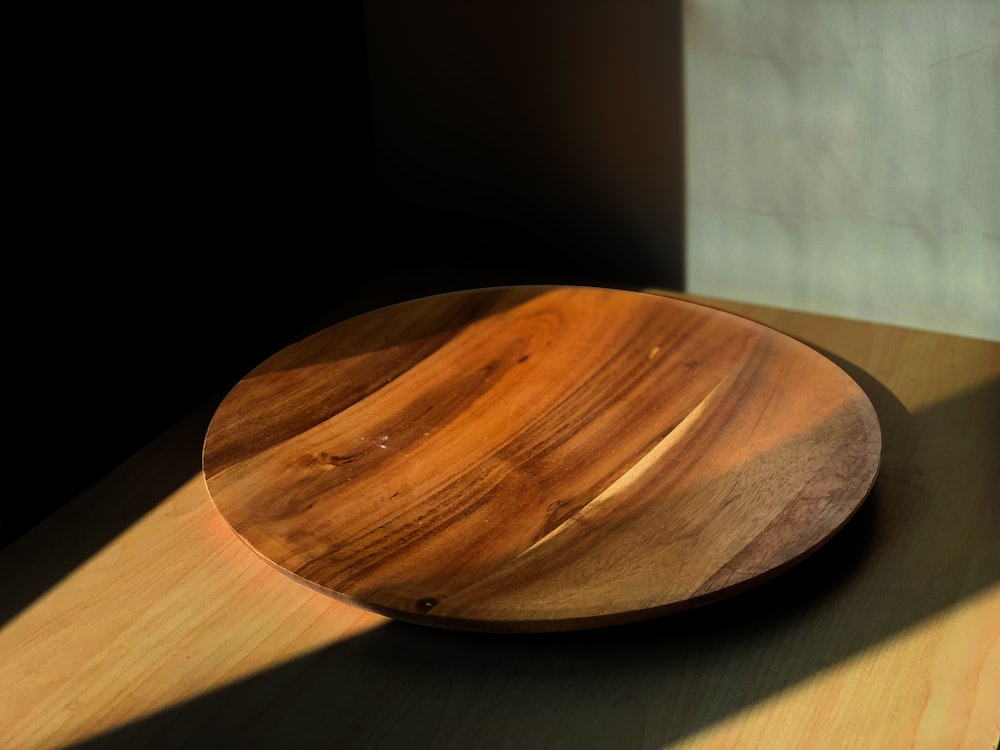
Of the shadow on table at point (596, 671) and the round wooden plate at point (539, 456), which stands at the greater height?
the round wooden plate at point (539, 456)

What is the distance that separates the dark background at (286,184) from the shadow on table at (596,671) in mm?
279

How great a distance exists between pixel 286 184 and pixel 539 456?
1.30ft

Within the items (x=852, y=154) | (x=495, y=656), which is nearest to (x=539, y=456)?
(x=495, y=656)

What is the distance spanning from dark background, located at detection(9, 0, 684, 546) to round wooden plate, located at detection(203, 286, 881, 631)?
0.11m

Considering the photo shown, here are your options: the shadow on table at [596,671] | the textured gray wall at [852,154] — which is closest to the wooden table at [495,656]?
the shadow on table at [596,671]

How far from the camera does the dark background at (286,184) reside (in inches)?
34.5

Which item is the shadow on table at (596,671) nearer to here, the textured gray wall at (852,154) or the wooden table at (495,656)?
the wooden table at (495,656)

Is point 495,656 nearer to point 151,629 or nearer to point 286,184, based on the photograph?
point 151,629

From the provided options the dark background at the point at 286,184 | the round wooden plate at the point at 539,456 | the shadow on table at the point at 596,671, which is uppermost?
the dark background at the point at 286,184

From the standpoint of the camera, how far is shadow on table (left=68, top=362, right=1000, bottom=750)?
667mm

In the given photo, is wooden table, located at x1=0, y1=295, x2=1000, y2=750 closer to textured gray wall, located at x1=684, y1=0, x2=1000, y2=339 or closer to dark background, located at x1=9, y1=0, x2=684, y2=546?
dark background, located at x1=9, y1=0, x2=684, y2=546

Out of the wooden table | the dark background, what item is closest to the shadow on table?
the wooden table

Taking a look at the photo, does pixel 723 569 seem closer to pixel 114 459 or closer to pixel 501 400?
pixel 501 400

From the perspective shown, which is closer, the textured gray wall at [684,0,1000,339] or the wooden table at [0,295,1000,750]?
the wooden table at [0,295,1000,750]
